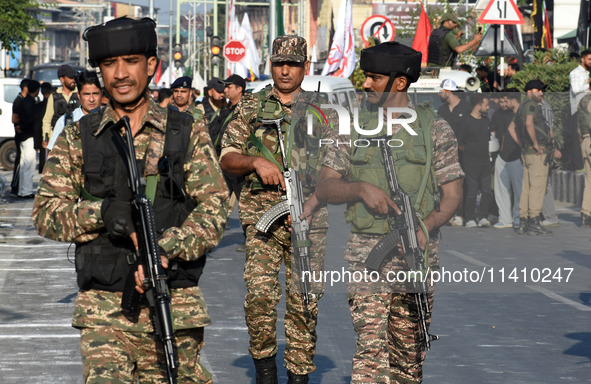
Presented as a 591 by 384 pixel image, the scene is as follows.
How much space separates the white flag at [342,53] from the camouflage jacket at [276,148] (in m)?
20.4

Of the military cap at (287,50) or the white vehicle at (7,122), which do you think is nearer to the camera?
the military cap at (287,50)

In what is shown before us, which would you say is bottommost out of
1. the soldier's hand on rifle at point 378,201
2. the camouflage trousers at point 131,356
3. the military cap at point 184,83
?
the camouflage trousers at point 131,356

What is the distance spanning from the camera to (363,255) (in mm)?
5789

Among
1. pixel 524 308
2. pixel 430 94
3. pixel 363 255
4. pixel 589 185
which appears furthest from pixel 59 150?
pixel 430 94

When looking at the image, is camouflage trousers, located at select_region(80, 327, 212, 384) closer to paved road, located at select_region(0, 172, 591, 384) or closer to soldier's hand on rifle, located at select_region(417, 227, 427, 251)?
soldier's hand on rifle, located at select_region(417, 227, 427, 251)

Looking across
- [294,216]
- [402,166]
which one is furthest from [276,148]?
[402,166]

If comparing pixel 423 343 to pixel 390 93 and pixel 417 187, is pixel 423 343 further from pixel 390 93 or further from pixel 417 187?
pixel 390 93

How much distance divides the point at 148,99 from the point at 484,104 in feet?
45.2

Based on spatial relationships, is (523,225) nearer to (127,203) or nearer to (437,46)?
(437,46)

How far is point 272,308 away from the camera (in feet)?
22.5

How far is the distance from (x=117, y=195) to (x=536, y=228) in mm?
12446

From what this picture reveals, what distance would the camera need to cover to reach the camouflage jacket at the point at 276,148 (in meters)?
6.90

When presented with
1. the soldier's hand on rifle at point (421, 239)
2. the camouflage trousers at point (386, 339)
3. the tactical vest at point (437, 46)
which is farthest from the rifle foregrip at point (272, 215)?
the tactical vest at point (437, 46)

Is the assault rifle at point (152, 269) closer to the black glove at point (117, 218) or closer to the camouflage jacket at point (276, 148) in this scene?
the black glove at point (117, 218)
